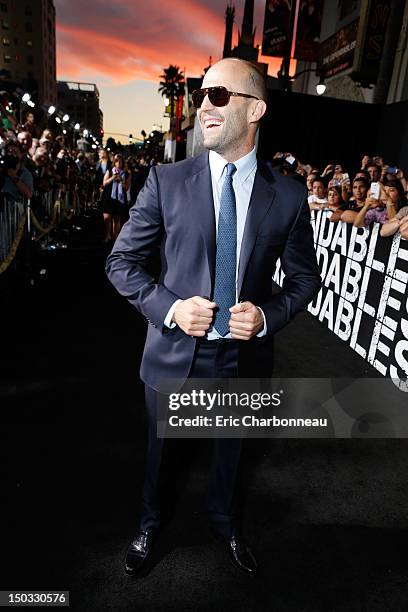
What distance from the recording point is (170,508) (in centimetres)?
269

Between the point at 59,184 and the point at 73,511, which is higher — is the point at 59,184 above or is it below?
above

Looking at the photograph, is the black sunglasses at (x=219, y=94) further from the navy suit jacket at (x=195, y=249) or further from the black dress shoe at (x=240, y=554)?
the black dress shoe at (x=240, y=554)

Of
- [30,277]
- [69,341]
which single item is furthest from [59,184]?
[69,341]

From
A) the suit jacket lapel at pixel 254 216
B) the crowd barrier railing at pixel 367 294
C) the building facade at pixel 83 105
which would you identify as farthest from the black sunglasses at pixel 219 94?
the building facade at pixel 83 105

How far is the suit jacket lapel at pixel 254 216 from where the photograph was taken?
1.87 meters

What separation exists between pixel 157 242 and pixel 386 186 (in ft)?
16.5

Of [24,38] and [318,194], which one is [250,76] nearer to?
[318,194]

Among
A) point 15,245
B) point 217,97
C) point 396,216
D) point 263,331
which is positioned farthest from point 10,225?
point 263,331

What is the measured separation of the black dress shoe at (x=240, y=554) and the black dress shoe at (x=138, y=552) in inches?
17.2

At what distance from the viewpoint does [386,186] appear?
5961mm

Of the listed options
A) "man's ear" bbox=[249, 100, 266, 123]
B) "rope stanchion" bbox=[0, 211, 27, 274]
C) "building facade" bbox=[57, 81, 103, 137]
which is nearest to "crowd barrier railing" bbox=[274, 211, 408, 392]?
"man's ear" bbox=[249, 100, 266, 123]

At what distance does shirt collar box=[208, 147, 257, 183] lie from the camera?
1.89 m

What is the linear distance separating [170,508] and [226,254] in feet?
5.75

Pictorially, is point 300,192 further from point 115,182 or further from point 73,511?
point 115,182
